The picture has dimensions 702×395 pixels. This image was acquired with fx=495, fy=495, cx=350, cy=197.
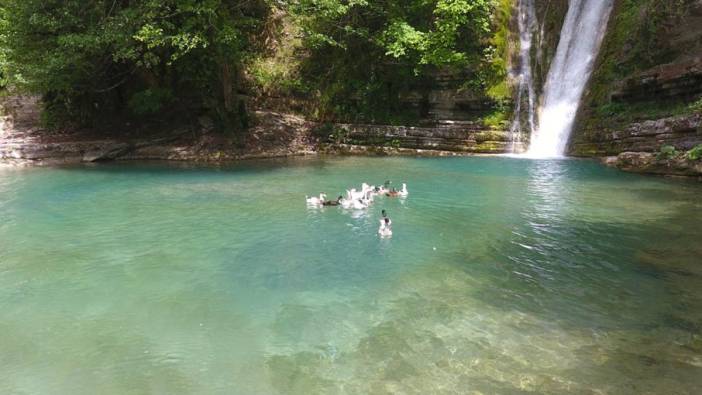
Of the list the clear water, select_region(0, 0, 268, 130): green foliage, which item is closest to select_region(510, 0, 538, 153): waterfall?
the clear water

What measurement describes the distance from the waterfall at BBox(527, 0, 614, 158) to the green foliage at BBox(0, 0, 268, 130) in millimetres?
15499

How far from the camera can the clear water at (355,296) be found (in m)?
5.79

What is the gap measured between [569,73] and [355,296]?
74.0 feet

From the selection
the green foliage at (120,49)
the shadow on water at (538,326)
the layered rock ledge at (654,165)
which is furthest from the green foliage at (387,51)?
the shadow on water at (538,326)

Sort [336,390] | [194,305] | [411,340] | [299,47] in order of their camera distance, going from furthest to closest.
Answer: [299,47] < [194,305] < [411,340] < [336,390]

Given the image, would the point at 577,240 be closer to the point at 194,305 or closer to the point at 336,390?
the point at 336,390

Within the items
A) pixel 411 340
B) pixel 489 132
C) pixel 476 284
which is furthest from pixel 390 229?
pixel 489 132

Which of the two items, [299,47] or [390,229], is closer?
[390,229]

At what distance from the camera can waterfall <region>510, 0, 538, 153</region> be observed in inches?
1016

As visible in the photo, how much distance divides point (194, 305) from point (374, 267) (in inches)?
130

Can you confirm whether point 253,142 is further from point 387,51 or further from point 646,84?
point 646,84

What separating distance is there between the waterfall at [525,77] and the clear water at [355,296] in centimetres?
1106

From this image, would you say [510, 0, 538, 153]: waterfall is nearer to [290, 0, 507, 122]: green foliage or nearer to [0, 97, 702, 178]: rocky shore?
[0, 97, 702, 178]: rocky shore

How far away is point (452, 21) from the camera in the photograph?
25.4m
